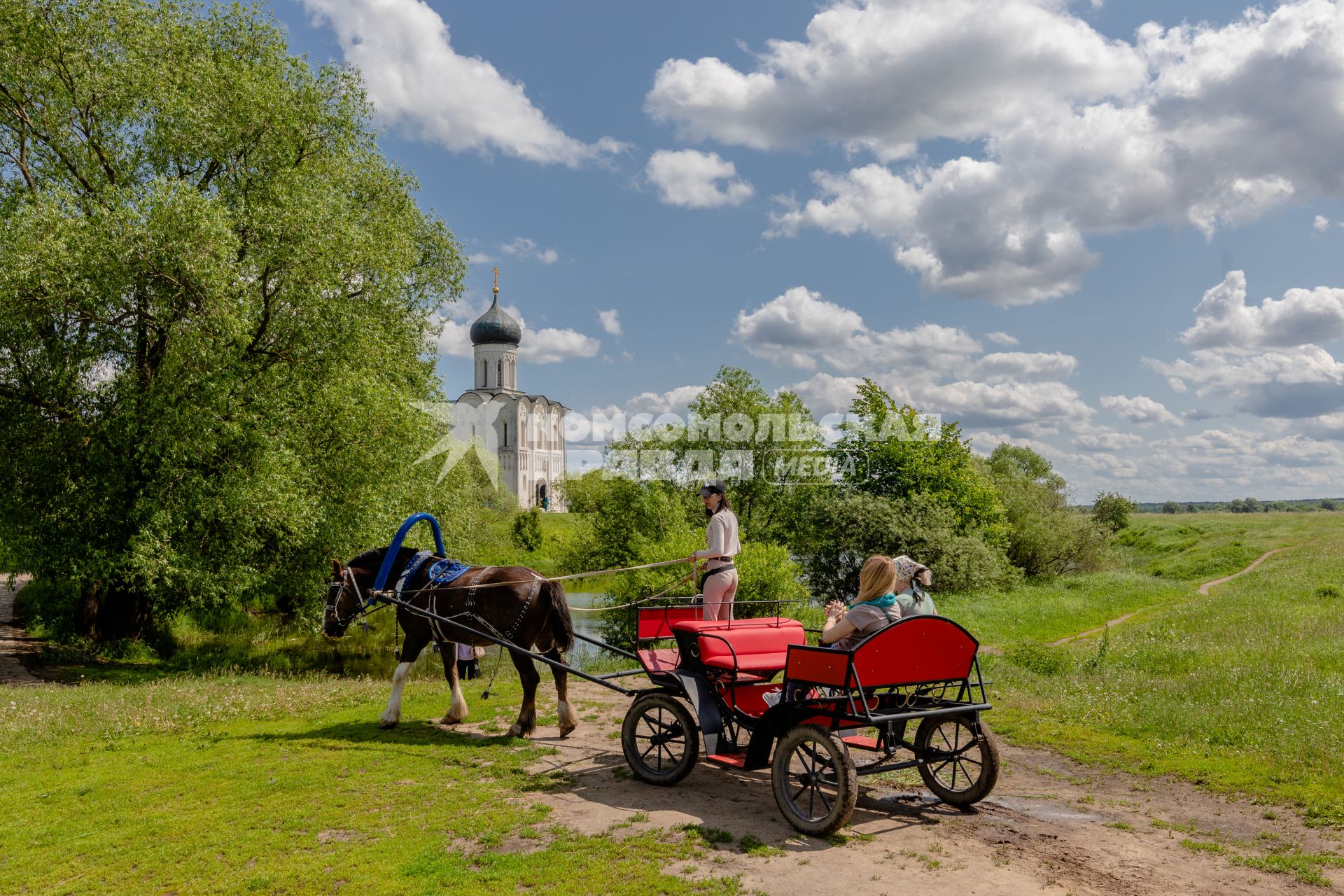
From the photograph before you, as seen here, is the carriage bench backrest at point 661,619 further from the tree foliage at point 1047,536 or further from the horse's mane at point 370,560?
the tree foliage at point 1047,536

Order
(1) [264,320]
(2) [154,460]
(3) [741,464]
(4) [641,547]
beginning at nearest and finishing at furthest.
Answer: (2) [154,460] < (1) [264,320] < (4) [641,547] < (3) [741,464]

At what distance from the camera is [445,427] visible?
92.4ft

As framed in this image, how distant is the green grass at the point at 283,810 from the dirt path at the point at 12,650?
4.26m

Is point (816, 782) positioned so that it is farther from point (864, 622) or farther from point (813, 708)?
point (864, 622)

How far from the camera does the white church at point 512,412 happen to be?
87.4 meters

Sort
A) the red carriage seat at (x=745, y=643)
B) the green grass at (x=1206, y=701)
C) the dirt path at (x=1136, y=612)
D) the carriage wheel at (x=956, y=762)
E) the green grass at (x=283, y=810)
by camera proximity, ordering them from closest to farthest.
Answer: the green grass at (x=283, y=810) → the carriage wheel at (x=956, y=762) → the red carriage seat at (x=745, y=643) → the green grass at (x=1206, y=701) → the dirt path at (x=1136, y=612)

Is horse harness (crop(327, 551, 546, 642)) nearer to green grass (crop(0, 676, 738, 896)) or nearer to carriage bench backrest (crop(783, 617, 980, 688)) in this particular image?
green grass (crop(0, 676, 738, 896))

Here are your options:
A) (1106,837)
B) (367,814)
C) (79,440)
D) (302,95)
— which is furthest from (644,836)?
(302,95)

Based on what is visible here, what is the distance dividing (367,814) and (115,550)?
12468 mm

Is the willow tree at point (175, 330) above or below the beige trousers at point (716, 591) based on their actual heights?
above

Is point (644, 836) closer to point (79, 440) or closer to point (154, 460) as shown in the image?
point (154, 460)

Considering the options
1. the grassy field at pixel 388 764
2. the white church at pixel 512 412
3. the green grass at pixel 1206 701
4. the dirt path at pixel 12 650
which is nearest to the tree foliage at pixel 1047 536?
the green grass at pixel 1206 701

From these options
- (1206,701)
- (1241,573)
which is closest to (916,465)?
(1241,573)

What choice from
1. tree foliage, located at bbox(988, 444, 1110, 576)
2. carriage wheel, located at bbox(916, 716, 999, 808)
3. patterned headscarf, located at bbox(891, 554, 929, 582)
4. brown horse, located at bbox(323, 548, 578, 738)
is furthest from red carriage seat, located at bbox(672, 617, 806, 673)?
tree foliage, located at bbox(988, 444, 1110, 576)
